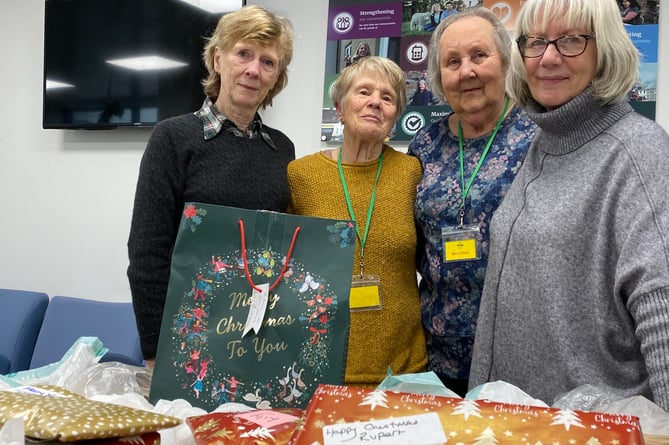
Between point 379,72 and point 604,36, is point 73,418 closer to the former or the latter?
point 604,36

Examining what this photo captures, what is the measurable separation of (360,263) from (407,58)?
194 centimetres

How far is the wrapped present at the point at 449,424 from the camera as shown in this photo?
596 mm

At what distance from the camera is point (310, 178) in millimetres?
1643

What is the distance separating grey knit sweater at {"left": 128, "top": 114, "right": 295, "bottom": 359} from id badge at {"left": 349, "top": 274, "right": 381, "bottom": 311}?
302mm

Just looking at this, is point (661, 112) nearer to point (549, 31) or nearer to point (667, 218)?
point (549, 31)

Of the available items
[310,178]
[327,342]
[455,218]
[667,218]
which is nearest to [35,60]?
[310,178]

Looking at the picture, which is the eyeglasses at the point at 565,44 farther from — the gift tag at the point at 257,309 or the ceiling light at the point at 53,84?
the ceiling light at the point at 53,84

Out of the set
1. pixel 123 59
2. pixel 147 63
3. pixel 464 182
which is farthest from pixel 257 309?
pixel 123 59

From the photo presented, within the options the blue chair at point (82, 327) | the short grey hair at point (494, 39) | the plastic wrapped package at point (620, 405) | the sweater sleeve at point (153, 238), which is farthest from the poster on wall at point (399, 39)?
the plastic wrapped package at point (620, 405)

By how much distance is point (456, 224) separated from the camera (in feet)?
4.96

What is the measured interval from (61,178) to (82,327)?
118 centimetres

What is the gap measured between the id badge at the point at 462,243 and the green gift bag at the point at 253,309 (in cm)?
56

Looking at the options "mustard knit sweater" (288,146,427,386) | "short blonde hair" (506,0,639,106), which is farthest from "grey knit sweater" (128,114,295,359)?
"short blonde hair" (506,0,639,106)

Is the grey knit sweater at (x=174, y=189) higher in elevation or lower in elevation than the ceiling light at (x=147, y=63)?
lower
